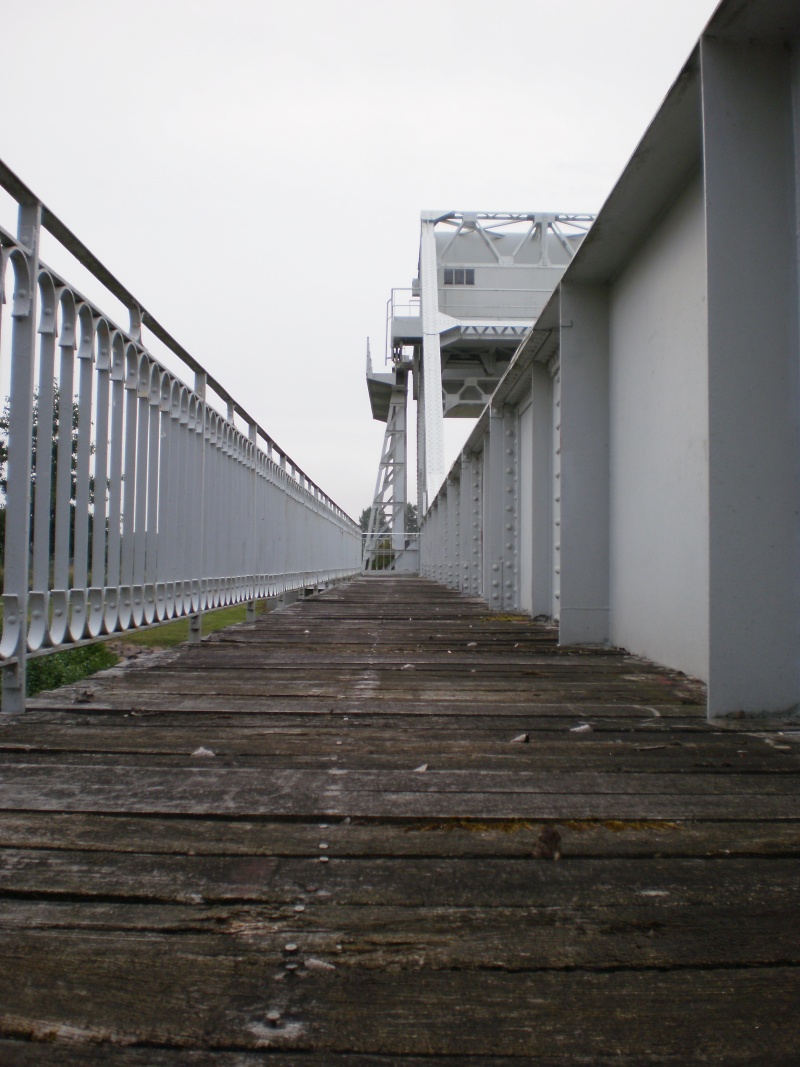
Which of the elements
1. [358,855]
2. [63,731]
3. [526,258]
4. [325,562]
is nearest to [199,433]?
[63,731]

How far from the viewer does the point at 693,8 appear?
8.25ft

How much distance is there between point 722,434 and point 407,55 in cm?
1045

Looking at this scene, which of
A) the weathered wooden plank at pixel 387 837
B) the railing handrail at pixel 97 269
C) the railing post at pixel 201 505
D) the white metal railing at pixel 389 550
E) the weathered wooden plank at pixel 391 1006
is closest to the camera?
the weathered wooden plank at pixel 391 1006

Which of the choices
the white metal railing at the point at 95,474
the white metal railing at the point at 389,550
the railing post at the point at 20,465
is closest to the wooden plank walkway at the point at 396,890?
the railing post at the point at 20,465

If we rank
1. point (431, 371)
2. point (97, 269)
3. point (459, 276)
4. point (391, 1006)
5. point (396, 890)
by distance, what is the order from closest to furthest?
point (391, 1006) < point (396, 890) < point (97, 269) < point (431, 371) < point (459, 276)

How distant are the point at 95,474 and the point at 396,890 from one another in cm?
208

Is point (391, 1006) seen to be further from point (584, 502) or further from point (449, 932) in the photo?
point (584, 502)

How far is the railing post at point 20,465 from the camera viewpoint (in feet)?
7.14

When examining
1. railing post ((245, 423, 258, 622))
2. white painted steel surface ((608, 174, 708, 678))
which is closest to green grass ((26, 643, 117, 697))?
railing post ((245, 423, 258, 622))

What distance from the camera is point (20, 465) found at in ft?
7.18

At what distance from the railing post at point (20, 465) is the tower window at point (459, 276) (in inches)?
987

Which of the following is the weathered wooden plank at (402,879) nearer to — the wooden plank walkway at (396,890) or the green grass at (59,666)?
the wooden plank walkway at (396,890)

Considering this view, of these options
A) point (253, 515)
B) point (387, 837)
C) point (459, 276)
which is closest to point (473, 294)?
point (459, 276)

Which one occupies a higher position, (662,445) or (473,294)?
(473,294)
